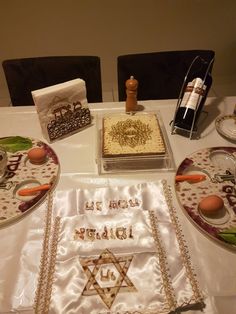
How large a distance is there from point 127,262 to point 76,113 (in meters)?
0.54

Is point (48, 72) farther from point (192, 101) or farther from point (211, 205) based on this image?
point (211, 205)

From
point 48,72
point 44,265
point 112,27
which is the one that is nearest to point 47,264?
point 44,265

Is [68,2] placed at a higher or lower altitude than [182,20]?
higher

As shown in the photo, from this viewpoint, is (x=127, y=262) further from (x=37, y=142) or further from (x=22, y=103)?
(x=22, y=103)

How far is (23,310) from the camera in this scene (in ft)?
1.73

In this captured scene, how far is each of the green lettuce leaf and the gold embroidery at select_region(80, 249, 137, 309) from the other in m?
0.44

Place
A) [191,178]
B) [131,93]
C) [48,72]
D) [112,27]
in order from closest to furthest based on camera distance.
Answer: [191,178]
[131,93]
[48,72]
[112,27]

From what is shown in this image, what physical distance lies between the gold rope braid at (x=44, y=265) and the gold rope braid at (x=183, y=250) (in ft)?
0.92

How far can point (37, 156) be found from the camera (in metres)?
0.81

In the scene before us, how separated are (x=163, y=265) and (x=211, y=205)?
18 centimetres

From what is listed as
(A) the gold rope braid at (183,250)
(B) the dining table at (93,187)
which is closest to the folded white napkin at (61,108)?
(B) the dining table at (93,187)

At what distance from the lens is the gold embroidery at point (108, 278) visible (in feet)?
1.75

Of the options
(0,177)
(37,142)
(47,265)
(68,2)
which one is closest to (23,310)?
(47,265)

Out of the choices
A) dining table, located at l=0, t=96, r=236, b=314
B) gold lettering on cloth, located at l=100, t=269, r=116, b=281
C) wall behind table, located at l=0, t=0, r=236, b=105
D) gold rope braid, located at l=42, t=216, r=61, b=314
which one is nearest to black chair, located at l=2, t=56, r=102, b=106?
dining table, located at l=0, t=96, r=236, b=314
